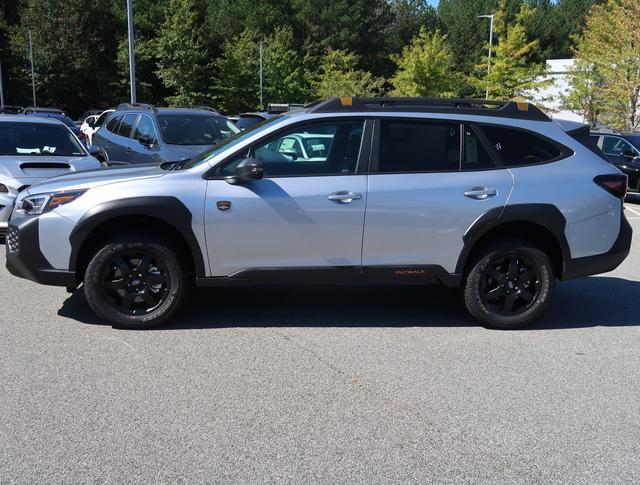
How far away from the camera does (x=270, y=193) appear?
5.22 m

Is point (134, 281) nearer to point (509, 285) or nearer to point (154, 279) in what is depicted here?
point (154, 279)

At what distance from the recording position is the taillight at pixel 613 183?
5.56 meters

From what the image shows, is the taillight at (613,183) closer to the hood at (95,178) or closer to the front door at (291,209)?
the front door at (291,209)

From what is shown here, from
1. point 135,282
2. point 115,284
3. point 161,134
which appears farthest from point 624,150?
point 115,284

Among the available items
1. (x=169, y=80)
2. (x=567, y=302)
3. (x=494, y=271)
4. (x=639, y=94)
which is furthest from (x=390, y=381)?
(x=169, y=80)

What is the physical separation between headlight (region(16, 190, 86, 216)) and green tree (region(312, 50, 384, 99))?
33.0 metres

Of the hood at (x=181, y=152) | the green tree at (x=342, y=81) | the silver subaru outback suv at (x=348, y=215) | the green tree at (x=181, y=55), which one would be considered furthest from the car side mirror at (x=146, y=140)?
the green tree at (x=181, y=55)

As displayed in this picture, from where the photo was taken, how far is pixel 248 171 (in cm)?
509

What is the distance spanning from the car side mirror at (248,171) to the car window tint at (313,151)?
11 centimetres

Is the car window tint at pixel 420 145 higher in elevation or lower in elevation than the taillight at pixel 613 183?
higher

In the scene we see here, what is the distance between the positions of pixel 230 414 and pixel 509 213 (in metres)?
2.85

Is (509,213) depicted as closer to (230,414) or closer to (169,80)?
(230,414)

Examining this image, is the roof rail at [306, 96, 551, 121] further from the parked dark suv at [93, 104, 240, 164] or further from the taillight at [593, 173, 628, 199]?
the parked dark suv at [93, 104, 240, 164]

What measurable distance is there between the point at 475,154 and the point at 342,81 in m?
36.0
